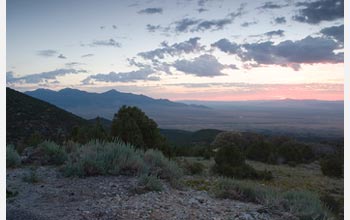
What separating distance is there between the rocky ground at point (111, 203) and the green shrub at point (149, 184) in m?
0.15

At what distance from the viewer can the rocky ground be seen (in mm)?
6644

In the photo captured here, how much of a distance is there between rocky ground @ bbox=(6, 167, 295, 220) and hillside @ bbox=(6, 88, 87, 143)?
20147mm

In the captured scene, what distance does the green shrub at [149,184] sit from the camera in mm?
8406

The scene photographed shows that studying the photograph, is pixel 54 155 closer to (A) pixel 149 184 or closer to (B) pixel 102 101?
(A) pixel 149 184

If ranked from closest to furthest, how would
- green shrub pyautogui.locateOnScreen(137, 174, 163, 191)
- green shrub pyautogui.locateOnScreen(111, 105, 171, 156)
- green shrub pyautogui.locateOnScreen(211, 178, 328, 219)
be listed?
green shrub pyautogui.locateOnScreen(211, 178, 328, 219), green shrub pyautogui.locateOnScreen(137, 174, 163, 191), green shrub pyautogui.locateOnScreen(111, 105, 171, 156)

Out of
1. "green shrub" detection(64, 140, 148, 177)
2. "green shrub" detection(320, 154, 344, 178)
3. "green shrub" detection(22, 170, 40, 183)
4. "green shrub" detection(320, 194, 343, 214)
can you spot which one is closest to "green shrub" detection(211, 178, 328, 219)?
"green shrub" detection(320, 194, 343, 214)

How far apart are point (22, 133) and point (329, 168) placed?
22223 mm

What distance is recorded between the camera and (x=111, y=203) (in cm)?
726

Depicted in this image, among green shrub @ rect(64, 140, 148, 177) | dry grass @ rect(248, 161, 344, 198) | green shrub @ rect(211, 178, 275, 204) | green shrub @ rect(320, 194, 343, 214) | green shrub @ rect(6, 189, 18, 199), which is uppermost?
green shrub @ rect(64, 140, 148, 177)

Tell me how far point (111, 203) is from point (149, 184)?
4.48ft

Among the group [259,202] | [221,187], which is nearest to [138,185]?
[221,187]

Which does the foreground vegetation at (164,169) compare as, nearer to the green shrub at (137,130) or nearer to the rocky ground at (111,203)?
the green shrub at (137,130)

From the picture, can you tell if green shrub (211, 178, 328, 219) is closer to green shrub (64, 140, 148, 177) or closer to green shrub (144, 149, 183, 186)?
green shrub (144, 149, 183, 186)

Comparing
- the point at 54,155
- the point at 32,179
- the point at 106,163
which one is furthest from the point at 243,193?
the point at 54,155
